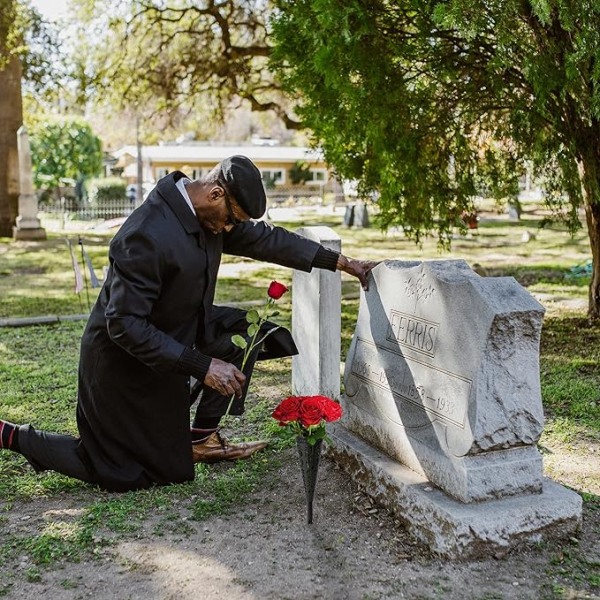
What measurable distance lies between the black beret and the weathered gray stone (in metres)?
0.82

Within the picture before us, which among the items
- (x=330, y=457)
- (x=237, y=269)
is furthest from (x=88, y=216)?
(x=330, y=457)

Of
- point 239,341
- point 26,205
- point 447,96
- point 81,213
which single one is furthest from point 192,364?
point 81,213

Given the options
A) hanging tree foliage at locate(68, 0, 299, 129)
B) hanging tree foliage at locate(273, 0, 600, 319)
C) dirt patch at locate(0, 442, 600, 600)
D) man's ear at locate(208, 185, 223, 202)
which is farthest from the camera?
hanging tree foliage at locate(68, 0, 299, 129)

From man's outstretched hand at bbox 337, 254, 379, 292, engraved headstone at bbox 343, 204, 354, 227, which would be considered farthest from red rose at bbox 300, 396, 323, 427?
engraved headstone at bbox 343, 204, 354, 227

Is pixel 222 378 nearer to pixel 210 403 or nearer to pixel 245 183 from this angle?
pixel 210 403

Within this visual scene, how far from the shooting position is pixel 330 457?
15.1ft

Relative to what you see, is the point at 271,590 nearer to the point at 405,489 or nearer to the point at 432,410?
the point at 405,489

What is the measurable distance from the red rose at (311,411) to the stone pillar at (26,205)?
55.7 feet

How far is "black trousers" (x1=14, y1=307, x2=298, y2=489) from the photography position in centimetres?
423

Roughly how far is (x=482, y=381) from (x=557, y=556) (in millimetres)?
802

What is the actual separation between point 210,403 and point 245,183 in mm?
1372

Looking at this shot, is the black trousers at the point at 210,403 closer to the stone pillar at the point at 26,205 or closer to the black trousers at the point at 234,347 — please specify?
the black trousers at the point at 234,347

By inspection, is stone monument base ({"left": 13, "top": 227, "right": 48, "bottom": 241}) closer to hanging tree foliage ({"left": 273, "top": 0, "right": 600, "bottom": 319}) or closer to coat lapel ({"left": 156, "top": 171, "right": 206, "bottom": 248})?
hanging tree foliage ({"left": 273, "top": 0, "right": 600, "bottom": 319})

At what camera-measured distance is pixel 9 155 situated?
65.7ft
